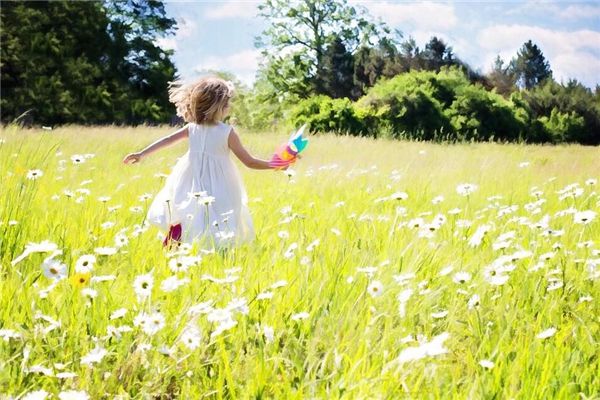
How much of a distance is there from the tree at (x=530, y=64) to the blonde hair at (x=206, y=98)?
5061 cm

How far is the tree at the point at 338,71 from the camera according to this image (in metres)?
27.0

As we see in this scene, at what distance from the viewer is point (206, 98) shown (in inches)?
146

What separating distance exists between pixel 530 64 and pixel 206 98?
52.6 meters

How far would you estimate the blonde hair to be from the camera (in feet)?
12.1

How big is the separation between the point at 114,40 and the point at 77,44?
1.48 meters

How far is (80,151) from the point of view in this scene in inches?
305

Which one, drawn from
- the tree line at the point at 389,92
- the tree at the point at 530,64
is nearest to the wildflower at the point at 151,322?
the tree line at the point at 389,92

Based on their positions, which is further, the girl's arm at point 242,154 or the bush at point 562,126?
the bush at point 562,126

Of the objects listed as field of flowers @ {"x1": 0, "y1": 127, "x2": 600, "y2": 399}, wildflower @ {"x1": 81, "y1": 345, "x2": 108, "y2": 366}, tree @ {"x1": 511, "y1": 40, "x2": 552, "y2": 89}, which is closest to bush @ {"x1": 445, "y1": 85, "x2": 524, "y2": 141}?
field of flowers @ {"x1": 0, "y1": 127, "x2": 600, "y2": 399}

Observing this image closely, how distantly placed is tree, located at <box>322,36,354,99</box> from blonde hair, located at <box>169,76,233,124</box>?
23.5m

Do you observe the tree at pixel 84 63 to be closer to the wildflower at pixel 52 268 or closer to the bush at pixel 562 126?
the bush at pixel 562 126

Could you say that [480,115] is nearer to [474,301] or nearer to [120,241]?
[120,241]

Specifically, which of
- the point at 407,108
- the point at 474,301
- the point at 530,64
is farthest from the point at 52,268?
the point at 530,64

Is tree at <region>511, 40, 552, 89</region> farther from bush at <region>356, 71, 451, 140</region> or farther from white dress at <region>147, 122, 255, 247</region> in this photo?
white dress at <region>147, 122, 255, 247</region>
